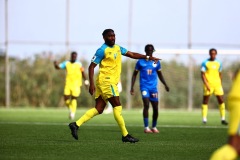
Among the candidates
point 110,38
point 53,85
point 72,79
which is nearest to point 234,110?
point 110,38

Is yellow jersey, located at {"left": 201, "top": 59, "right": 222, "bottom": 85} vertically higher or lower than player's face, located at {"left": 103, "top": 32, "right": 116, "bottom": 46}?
lower

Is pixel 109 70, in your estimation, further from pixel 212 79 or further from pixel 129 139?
pixel 212 79

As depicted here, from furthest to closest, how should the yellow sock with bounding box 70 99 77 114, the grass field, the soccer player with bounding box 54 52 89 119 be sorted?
the soccer player with bounding box 54 52 89 119
the yellow sock with bounding box 70 99 77 114
the grass field

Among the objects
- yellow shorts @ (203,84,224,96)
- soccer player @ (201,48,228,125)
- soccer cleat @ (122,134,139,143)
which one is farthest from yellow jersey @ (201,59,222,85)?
soccer cleat @ (122,134,139,143)

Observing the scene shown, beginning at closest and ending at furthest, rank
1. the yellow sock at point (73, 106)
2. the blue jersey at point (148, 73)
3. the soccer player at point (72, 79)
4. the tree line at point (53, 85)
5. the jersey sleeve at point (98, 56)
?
the jersey sleeve at point (98, 56) < the blue jersey at point (148, 73) < the yellow sock at point (73, 106) < the soccer player at point (72, 79) < the tree line at point (53, 85)

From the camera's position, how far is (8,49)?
141ft

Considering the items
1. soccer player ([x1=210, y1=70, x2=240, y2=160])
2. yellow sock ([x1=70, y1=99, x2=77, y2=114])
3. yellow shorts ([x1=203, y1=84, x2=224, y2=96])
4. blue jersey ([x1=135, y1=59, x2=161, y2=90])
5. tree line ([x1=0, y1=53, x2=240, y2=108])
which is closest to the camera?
soccer player ([x1=210, y1=70, x2=240, y2=160])

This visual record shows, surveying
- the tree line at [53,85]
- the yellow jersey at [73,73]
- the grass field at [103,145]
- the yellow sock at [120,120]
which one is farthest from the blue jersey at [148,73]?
the tree line at [53,85]

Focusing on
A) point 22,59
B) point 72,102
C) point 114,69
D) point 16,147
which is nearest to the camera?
point 16,147

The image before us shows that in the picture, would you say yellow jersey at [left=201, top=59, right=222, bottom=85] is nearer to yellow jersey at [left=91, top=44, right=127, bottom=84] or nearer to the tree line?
yellow jersey at [left=91, top=44, right=127, bottom=84]

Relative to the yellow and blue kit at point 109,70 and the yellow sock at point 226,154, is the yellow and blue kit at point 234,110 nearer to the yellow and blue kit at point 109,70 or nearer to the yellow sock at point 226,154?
the yellow sock at point 226,154

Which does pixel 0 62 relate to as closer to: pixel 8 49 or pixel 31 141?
pixel 8 49

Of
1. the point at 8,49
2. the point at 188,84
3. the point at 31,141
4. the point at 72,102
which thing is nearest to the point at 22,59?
the point at 8,49

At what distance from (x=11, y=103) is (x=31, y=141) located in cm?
2774
